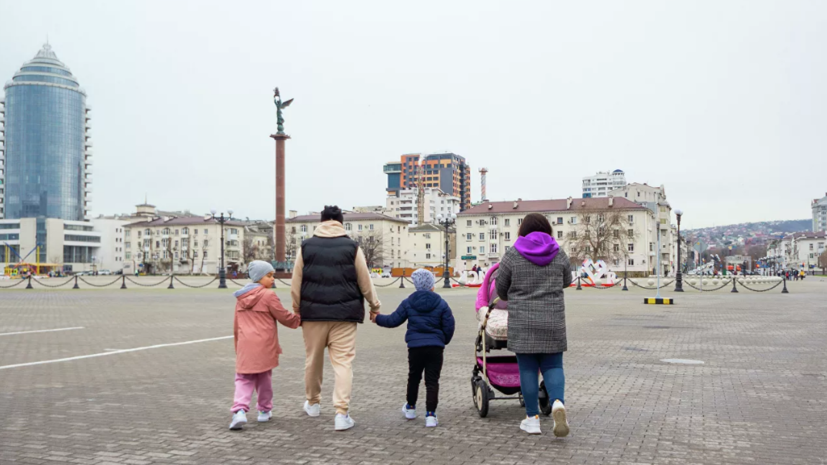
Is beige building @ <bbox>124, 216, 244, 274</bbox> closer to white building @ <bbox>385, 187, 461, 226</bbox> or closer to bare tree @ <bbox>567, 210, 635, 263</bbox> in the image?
white building @ <bbox>385, 187, 461, 226</bbox>

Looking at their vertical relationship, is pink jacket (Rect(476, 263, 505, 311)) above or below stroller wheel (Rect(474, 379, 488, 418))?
above

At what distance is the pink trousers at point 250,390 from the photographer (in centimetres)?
608

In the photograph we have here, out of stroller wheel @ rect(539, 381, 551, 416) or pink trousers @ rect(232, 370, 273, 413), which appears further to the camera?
stroller wheel @ rect(539, 381, 551, 416)

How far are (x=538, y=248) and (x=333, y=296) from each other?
5.97ft

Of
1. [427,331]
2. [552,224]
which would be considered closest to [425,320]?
[427,331]

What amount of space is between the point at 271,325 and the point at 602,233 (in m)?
77.9

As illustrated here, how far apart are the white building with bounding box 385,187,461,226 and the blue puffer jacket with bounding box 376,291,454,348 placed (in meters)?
157

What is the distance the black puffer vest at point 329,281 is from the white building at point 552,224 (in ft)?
300

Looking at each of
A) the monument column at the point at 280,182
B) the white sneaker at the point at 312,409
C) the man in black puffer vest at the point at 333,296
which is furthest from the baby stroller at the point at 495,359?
the monument column at the point at 280,182

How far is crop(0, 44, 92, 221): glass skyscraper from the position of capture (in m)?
139

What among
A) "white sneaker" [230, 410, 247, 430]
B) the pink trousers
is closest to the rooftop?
the pink trousers

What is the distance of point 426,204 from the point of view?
548 feet

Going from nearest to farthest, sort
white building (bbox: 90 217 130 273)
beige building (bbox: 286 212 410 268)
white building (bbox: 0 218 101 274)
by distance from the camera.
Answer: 1. beige building (bbox: 286 212 410 268)
2. white building (bbox: 0 218 101 274)
3. white building (bbox: 90 217 130 273)

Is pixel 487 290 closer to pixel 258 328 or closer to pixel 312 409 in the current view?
pixel 312 409
